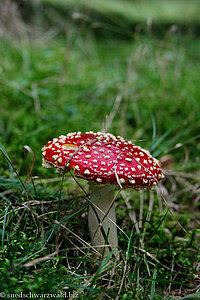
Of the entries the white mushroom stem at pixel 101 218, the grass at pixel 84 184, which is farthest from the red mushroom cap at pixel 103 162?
the white mushroom stem at pixel 101 218

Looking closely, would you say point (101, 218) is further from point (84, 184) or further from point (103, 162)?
point (84, 184)

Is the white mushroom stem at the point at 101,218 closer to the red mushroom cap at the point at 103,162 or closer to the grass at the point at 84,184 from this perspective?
the grass at the point at 84,184

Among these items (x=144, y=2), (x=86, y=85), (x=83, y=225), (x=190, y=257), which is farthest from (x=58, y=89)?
(x=144, y=2)

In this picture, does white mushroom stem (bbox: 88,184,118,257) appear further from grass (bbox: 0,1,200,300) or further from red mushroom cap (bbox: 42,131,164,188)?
red mushroom cap (bbox: 42,131,164,188)

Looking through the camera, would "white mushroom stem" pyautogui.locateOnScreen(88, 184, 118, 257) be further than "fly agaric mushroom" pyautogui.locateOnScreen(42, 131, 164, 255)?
Yes

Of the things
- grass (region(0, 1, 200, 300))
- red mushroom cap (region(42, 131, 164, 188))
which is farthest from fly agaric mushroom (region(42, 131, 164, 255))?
grass (region(0, 1, 200, 300))

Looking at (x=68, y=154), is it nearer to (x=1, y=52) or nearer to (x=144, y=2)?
(x=1, y=52)
